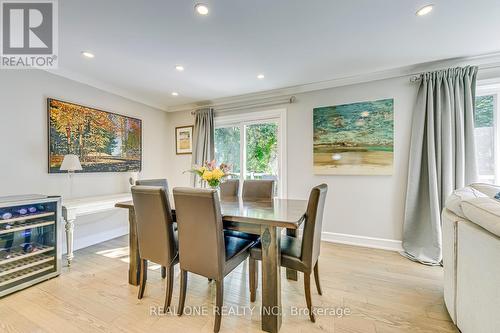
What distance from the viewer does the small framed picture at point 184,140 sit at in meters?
4.44

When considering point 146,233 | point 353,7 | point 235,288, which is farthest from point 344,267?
point 353,7

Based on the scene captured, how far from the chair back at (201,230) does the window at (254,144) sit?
2.04 m

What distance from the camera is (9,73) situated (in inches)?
95.7

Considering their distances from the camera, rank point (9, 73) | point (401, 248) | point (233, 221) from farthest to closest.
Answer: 1. point (401, 248)
2. point (9, 73)
3. point (233, 221)

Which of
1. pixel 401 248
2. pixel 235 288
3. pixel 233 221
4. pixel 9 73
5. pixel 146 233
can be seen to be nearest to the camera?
pixel 233 221

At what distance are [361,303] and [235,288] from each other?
113 cm

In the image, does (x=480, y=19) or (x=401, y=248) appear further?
(x=401, y=248)

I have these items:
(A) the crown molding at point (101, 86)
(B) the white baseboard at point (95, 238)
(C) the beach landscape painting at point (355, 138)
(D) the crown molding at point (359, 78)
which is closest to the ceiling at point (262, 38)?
(A) the crown molding at point (101, 86)

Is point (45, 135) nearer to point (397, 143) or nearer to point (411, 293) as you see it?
point (411, 293)

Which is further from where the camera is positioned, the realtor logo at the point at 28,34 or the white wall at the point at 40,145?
the white wall at the point at 40,145

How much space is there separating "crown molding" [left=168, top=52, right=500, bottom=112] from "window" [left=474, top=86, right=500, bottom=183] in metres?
0.36

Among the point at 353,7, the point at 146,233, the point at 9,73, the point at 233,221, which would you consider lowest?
the point at 146,233

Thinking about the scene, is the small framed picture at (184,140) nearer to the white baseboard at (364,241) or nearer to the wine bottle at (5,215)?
the wine bottle at (5,215)

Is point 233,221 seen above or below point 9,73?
below
